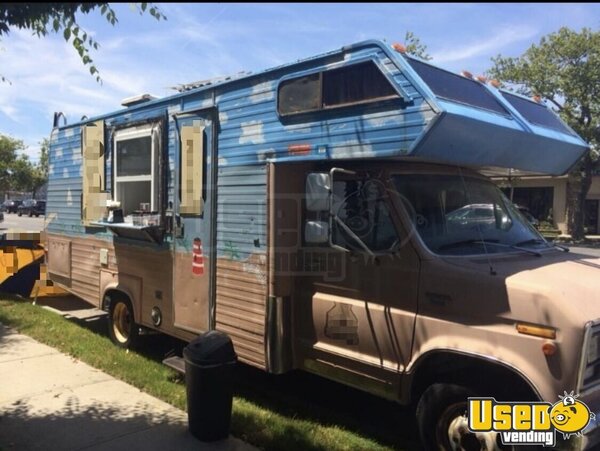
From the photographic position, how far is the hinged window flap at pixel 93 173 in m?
6.95

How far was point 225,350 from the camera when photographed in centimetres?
437

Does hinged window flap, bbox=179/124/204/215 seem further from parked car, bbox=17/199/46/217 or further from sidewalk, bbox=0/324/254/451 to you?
parked car, bbox=17/199/46/217

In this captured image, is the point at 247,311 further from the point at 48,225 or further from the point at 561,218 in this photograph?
the point at 561,218

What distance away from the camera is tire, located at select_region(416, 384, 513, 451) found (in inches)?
142

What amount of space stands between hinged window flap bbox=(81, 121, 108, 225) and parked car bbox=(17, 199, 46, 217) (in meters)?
45.7

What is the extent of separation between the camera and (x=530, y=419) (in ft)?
10.9

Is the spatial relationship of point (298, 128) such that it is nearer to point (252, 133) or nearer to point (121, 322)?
point (252, 133)

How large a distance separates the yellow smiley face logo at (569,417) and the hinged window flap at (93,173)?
5525 mm

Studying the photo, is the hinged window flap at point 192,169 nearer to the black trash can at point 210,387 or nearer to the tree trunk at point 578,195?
the black trash can at point 210,387

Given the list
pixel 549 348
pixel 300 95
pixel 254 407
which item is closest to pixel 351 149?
pixel 300 95

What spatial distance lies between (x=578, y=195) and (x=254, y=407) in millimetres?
27822

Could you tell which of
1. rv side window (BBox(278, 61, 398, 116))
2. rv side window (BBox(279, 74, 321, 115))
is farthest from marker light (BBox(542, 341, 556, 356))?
rv side window (BBox(279, 74, 321, 115))

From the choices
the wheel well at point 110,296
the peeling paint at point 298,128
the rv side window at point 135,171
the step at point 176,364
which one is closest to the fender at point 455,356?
the peeling paint at point 298,128

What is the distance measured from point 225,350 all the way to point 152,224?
6.93ft
